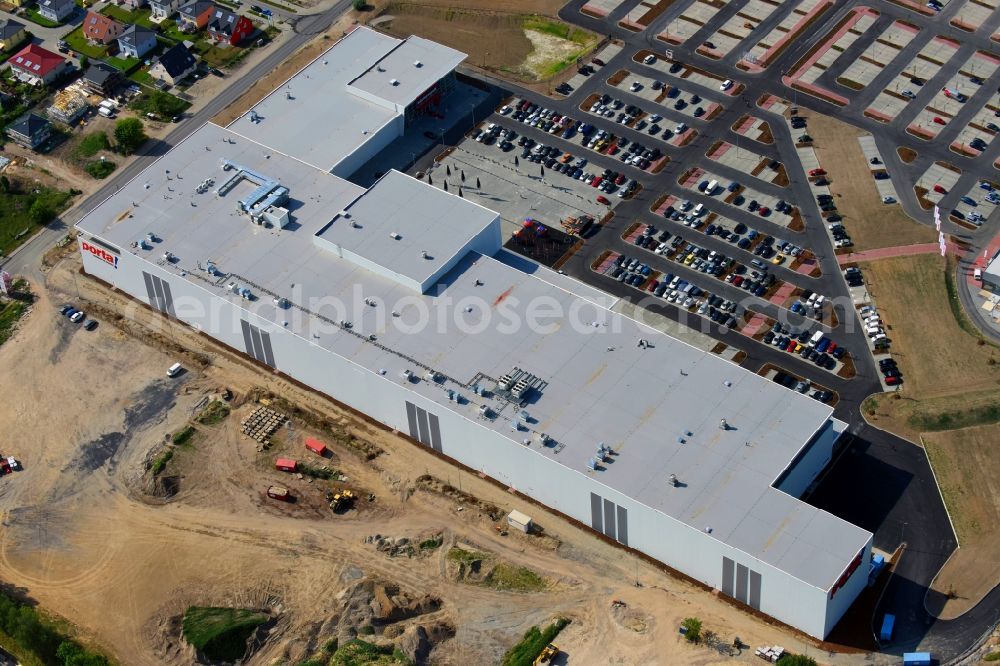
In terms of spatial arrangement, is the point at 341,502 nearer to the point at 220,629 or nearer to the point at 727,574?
the point at 220,629

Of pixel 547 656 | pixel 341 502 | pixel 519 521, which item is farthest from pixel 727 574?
pixel 341 502

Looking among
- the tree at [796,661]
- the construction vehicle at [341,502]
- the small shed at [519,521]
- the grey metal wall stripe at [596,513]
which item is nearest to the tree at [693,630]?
the tree at [796,661]

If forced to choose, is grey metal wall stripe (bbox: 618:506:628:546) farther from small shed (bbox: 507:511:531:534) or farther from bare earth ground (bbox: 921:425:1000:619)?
bare earth ground (bbox: 921:425:1000:619)

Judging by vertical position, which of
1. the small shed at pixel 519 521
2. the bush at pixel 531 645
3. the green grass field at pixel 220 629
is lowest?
the bush at pixel 531 645

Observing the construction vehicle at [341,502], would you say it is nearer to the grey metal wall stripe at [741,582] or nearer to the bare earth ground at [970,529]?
the grey metal wall stripe at [741,582]

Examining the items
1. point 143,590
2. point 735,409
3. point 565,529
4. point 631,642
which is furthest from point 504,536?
point 143,590

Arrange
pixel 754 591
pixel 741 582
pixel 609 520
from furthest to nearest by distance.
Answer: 1. pixel 609 520
2. pixel 741 582
3. pixel 754 591
